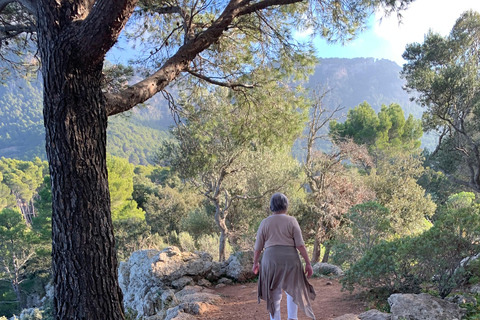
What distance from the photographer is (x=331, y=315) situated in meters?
3.82

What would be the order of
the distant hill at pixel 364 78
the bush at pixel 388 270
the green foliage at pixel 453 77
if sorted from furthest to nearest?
the distant hill at pixel 364 78
the green foliage at pixel 453 77
the bush at pixel 388 270

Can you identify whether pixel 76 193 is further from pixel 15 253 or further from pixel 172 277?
pixel 15 253

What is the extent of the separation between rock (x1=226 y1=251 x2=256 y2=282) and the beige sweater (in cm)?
406

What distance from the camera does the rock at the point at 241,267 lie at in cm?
657

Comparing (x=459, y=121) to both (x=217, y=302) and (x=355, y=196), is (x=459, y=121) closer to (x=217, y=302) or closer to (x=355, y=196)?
(x=355, y=196)

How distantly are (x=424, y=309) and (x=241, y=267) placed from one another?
14.3 ft

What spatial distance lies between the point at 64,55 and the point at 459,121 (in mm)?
12497

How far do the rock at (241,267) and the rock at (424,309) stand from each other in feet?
13.2

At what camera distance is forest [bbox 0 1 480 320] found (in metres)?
2.32

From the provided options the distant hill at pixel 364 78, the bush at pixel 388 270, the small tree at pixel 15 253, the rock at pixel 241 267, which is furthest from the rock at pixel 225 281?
the distant hill at pixel 364 78

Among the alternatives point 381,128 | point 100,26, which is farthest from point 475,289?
point 381,128

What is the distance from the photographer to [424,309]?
2.82m

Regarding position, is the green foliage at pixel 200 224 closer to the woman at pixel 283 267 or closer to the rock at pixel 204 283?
the rock at pixel 204 283

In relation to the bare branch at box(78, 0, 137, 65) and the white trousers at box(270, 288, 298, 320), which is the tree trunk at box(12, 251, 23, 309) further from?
the bare branch at box(78, 0, 137, 65)
